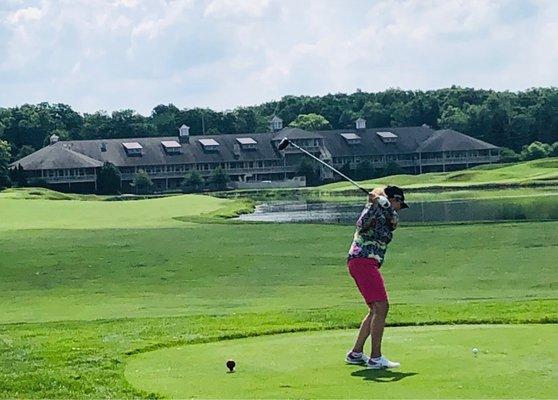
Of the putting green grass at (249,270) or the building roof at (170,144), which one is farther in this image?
the building roof at (170,144)

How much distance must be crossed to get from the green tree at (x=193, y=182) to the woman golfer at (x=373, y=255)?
420ft

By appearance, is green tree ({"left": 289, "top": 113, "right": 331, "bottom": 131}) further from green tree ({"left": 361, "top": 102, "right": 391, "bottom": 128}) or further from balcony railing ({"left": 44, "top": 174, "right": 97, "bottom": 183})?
balcony railing ({"left": 44, "top": 174, "right": 97, "bottom": 183})

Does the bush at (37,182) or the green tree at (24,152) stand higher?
the green tree at (24,152)

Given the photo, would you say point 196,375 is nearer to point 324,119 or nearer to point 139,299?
point 139,299

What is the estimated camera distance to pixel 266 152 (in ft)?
497

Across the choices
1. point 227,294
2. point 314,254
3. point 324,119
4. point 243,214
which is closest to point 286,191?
point 243,214

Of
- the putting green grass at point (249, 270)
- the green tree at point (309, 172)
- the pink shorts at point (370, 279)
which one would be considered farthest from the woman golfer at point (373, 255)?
the green tree at point (309, 172)

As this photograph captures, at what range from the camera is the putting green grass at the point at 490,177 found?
111500mm

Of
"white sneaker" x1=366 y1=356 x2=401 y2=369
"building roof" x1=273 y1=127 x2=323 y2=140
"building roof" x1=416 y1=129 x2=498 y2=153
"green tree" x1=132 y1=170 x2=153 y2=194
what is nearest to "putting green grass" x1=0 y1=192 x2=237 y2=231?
"white sneaker" x1=366 y1=356 x2=401 y2=369

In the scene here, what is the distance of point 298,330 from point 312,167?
132 meters

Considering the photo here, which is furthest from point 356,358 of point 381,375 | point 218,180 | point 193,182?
point 218,180

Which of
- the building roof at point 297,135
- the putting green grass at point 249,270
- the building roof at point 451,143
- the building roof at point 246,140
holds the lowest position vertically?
the putting green grass at point 249,270

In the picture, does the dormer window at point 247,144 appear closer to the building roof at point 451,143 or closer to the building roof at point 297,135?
the building roof at point 297,135

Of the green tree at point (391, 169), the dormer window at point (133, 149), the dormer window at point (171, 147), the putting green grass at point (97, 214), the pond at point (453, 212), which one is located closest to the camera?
the pond at point (453, 212)
